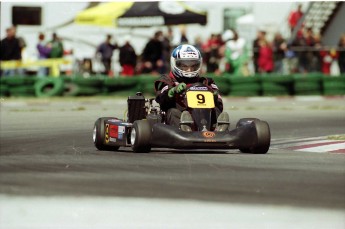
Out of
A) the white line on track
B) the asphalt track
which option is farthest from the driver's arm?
the white line on track

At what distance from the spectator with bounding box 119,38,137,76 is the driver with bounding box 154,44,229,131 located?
13813 millimetres

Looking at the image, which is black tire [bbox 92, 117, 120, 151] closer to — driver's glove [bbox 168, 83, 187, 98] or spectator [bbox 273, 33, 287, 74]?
driver's glove [bbox 168, 83, 187, 98]

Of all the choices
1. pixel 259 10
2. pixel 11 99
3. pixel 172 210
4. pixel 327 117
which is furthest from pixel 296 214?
pixel 259 10

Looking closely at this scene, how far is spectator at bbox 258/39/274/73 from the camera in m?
24.7

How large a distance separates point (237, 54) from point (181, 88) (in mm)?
13813

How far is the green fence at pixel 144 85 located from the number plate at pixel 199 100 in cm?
1192

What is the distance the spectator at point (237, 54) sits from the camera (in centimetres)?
2422

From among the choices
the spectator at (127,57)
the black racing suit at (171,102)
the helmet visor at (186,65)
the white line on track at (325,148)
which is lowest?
the spectator at (127,57)

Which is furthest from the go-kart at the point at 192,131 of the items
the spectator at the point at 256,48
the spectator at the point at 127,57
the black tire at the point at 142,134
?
the spectator at the point at 256,48

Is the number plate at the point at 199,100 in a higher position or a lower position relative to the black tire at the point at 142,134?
higher

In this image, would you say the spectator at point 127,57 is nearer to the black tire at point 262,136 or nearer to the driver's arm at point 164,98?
the driver's arm at point 164,98

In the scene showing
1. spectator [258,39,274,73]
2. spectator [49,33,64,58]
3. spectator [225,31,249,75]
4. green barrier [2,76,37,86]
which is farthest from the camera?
spectator [49,33,64,58]

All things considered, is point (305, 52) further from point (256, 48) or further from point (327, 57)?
point (256, 48)

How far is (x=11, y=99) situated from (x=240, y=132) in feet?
41.7
